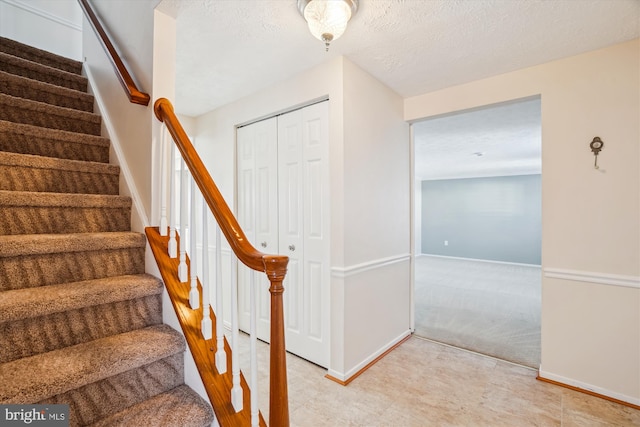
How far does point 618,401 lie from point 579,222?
116cm

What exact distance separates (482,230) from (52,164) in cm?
861

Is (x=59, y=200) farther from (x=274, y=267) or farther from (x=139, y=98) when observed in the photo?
(x=274, y=267)

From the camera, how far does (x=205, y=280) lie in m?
1.17

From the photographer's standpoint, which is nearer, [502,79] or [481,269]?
[502,79]

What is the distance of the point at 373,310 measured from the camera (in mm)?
2443

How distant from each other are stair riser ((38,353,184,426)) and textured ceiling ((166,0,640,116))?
1.76 meters

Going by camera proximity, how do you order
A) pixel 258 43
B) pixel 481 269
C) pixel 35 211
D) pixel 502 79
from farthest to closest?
pixel 481 269
pixel 502 79
pixel 258 43
pixel 35 211

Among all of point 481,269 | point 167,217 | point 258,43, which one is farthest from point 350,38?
point 481,269

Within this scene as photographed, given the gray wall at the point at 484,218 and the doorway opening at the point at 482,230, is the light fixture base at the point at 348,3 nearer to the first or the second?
the doorway opening at the point at 482,230

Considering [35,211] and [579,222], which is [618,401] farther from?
[35,211]

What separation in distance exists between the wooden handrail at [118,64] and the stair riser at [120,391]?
1.29 meters

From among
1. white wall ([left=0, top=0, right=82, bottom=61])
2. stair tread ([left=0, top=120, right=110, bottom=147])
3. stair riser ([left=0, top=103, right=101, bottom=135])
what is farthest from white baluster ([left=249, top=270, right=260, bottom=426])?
white wall ([left=0, top=0, right=82, bottom=61])

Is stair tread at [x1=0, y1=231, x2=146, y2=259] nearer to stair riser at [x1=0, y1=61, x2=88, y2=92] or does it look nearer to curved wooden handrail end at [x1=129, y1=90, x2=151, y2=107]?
curved wooden handrail end at [x1=129, y1=90, x2=151, y2=107]

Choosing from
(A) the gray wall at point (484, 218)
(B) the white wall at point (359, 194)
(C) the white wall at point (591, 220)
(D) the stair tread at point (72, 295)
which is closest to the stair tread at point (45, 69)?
(B) the white wall at point (359, 194)
